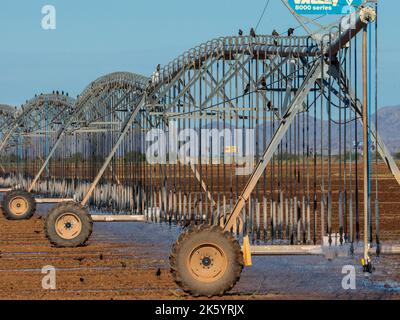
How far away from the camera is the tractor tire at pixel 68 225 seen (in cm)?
2390

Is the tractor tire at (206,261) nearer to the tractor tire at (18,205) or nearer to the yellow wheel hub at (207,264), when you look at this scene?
the yellow wheel hub at (207,264)

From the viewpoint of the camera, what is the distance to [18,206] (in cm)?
3578

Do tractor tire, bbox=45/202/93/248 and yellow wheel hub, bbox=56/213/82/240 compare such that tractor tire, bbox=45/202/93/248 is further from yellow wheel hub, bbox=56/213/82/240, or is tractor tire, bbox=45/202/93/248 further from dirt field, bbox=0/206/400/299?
dirt field, bbox=0/206/400/299

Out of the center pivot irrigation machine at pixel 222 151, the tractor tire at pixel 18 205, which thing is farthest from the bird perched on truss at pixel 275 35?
the tractor tire at pixel 18 205

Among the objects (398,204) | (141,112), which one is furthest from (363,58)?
(398,204)

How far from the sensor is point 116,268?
19219 mm

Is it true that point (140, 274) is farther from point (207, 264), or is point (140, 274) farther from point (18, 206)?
point (18, 206)

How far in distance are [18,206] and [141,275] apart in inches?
734

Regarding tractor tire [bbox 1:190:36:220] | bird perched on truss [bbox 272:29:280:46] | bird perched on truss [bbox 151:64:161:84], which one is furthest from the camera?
tractor tire [bbox 1:190:36:220]

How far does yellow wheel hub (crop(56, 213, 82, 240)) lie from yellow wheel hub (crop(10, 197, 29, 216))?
11.9m

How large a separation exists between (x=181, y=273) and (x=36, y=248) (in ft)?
33.8

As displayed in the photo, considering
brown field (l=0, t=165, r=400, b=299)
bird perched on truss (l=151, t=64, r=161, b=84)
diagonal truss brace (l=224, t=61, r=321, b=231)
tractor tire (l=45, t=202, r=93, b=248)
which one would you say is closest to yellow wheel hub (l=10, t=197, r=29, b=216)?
brown field (l=0, t=165, r=400, b=299)

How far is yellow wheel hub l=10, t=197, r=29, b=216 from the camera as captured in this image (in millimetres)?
35719
